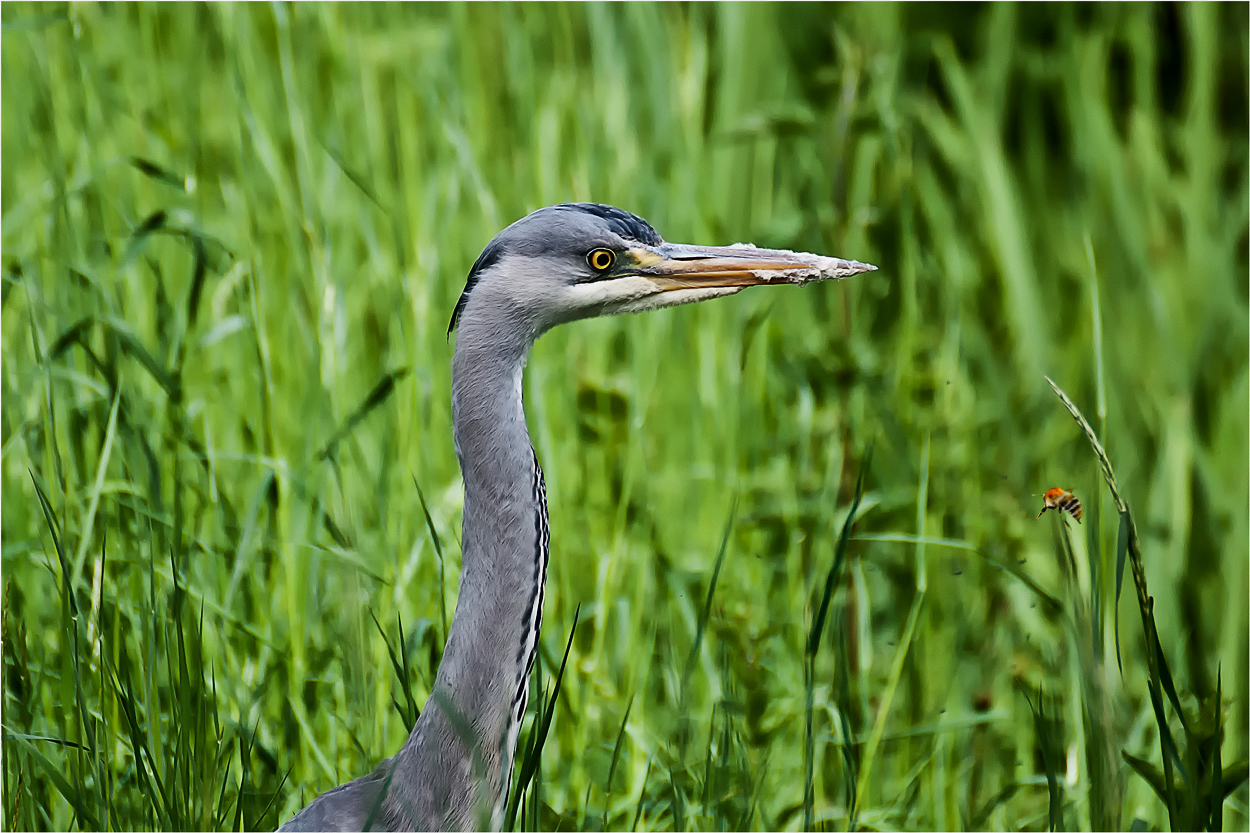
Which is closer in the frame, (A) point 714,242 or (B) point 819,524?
(B) point 819,524

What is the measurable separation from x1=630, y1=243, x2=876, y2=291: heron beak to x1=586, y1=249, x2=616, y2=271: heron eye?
0.04 meters

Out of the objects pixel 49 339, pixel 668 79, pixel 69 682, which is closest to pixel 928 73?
pixel 668 79

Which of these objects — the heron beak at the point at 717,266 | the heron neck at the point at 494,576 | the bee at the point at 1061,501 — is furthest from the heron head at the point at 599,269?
the bee at the point at 1061,501

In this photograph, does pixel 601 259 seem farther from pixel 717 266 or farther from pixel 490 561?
pixel 490 561

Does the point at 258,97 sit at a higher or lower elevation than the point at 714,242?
higher

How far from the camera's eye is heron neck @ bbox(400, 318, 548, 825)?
1958 millimetres

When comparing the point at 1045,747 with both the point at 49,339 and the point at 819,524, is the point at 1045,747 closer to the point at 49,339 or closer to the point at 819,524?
the point at 819,524

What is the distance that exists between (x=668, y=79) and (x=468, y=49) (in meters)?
0.82

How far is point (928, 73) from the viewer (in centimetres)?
534

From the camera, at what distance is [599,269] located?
2.17 meters

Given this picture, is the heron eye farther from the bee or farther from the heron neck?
the bee

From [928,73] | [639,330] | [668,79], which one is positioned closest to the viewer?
[639,330]

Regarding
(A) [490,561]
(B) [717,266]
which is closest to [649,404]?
(B) [717,266]

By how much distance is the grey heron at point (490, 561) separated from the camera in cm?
196
